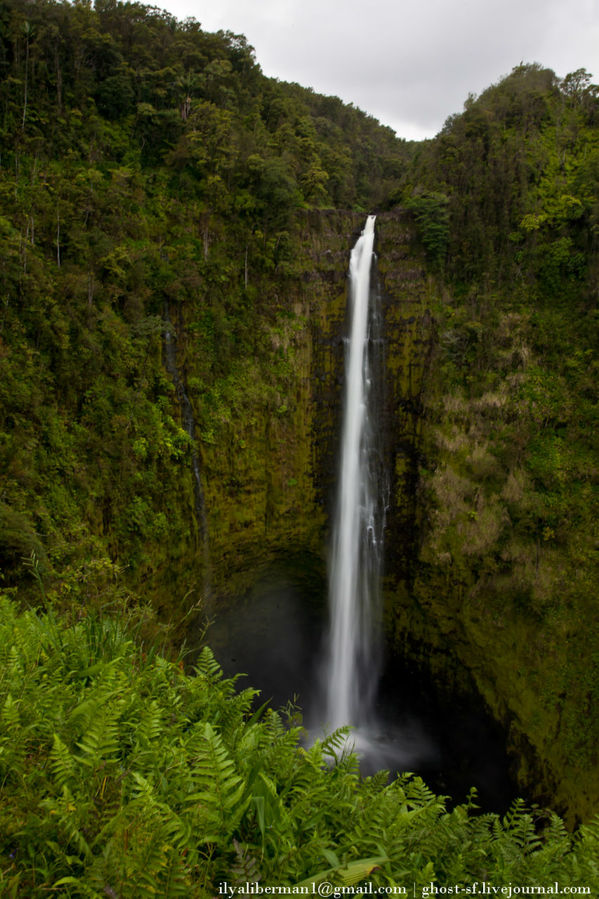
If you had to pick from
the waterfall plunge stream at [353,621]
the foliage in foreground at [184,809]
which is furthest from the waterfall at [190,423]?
the foliage in foreground at [184,809]

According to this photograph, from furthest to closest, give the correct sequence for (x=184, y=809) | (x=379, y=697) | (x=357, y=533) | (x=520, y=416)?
(x=357, y=533) → (x=379, y=697) → (x=520, y=416) → (x=184, y=809)

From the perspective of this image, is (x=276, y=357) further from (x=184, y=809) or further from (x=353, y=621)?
(x=184, y=809)

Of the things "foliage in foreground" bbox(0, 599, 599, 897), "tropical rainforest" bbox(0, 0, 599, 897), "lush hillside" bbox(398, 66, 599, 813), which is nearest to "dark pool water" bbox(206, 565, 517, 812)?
"tropical rainforest" bbox(0, 0, 599, 897)

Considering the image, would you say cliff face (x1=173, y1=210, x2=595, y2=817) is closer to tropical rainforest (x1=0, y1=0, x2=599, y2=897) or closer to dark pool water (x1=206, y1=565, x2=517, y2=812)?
tropical rainforest (x1=0, y1=0, x2=599, y2=897)

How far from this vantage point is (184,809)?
1.67 metres

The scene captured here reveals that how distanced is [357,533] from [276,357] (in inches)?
262

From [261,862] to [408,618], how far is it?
14.4m

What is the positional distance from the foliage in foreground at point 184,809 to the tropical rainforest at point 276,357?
7.82 ft

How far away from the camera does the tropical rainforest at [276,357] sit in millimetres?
10008

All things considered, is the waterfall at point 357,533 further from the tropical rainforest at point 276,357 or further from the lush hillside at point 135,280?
the lush hillside at point 135,280

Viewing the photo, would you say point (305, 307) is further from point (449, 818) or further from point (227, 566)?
point (449, 818)

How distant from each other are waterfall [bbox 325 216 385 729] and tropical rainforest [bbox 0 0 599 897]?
54cm

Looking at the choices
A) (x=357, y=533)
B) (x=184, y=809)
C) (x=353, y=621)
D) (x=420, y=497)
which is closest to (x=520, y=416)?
(x=420, y=497)

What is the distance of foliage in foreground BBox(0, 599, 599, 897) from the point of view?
142cm
